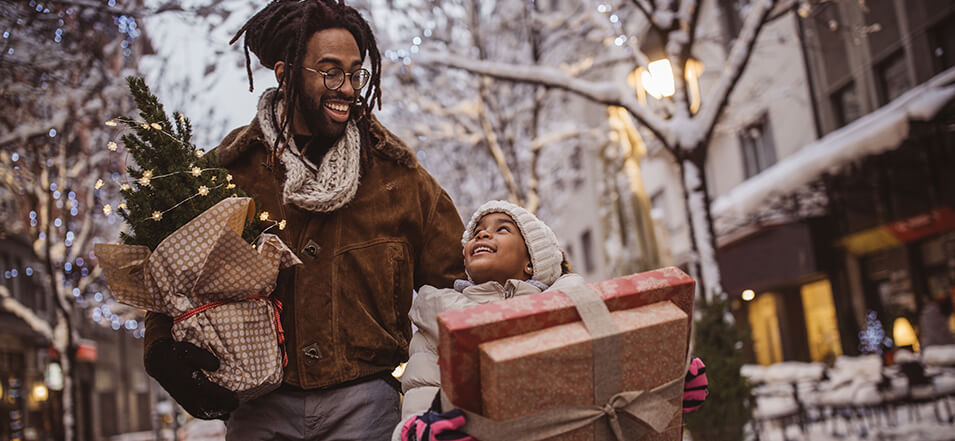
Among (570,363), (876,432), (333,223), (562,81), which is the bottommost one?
(876,432)

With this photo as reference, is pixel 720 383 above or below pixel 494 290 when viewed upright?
below

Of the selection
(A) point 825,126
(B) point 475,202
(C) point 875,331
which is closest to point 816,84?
(A) point 825,126

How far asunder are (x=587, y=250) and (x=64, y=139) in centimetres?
2561

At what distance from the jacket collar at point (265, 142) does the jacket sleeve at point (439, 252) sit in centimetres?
21

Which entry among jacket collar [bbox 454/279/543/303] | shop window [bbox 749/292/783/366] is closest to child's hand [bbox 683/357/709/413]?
jacket collar [bbox 454/279/543/303]

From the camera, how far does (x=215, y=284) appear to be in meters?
2.29

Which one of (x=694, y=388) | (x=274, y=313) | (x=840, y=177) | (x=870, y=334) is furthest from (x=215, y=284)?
(x=870, y=334)

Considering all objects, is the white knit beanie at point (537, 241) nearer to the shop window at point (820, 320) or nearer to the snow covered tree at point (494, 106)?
the snow covered tree at point (494, 106)

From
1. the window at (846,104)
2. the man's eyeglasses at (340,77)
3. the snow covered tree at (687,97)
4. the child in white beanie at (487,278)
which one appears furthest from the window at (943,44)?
the man's eyeglasses at (340,77)

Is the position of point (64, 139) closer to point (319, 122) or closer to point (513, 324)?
point (319, 122)

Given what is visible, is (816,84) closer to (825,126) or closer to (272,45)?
(825,126)

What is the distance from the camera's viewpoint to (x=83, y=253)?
589 inches

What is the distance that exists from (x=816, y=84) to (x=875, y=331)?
4952 mm

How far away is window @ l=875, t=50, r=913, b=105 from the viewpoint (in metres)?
13.0
